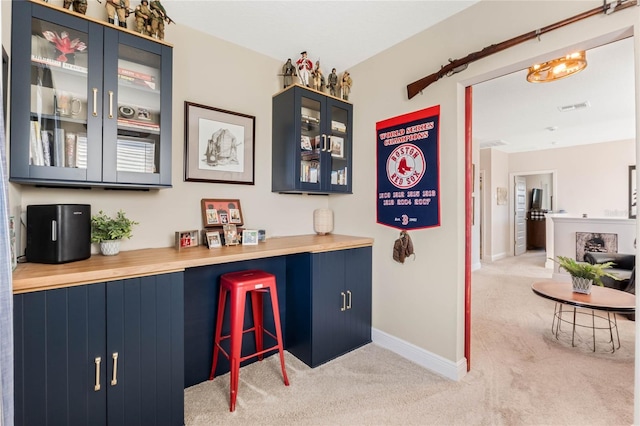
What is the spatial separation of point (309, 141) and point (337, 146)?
1.07 ft

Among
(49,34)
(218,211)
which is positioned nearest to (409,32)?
(218,211)

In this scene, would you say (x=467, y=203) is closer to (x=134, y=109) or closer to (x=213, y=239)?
(x=213, y=239)

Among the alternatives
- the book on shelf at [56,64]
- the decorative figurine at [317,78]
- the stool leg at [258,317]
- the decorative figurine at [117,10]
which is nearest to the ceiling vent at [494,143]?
the decorative figurine at [317,78]

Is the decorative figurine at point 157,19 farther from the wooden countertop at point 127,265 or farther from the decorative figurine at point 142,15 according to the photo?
the wooden countertop at point 127,265

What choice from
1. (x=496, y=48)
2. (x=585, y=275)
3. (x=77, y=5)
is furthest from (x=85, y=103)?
(x=585, y=275)

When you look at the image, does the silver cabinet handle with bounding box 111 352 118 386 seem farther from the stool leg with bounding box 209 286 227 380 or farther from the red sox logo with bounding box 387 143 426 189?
the red sox logo with bounding box 387 143 426 189

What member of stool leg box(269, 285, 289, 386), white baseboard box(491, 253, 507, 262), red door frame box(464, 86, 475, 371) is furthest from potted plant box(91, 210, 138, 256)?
white baseboard box(491, 253, 507, 262)

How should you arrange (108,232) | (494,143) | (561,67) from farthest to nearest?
(494,143)
(561,67)
(108,232)

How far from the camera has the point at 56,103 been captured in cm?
148

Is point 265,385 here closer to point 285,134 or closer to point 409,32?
point 285,134

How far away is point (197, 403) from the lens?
69.9 inches

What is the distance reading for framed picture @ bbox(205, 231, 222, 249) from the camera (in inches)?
78.4

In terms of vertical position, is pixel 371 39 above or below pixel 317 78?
above

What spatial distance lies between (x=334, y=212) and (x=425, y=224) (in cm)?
104
